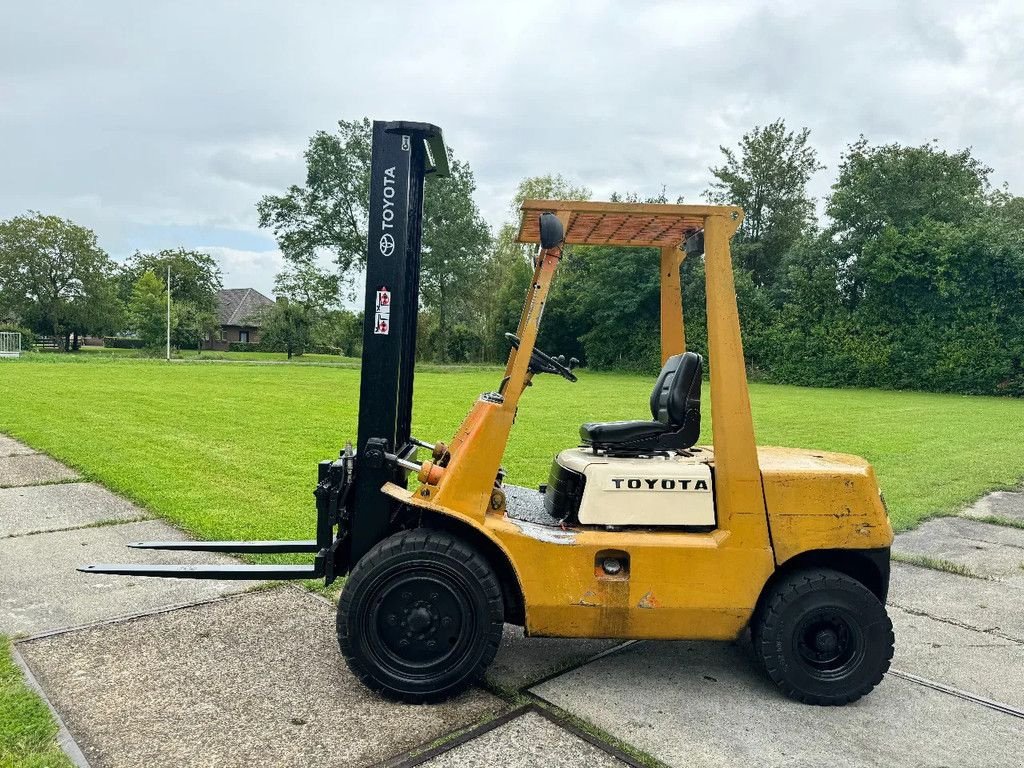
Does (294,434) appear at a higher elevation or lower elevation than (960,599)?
higher

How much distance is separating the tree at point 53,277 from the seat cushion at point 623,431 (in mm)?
65935

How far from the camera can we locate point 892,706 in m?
3.63

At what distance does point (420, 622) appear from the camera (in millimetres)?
3457

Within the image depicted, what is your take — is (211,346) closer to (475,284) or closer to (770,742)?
(475,284)

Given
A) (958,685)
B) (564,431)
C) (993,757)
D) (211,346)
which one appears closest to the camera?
(993,757)

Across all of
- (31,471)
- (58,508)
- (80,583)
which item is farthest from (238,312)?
(80,583)

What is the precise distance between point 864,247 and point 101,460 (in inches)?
1262

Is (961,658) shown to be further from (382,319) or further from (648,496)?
(382,319)

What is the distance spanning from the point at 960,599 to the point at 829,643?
2406 mm

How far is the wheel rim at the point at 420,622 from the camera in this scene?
11.3 feet

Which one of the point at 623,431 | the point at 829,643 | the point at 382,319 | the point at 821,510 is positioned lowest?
the point at 829,643

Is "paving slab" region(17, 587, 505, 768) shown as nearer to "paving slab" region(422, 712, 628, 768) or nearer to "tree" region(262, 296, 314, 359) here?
"paving slab" region(422, 712, 628, 768)

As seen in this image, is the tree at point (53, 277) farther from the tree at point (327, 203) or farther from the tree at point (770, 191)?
the tree at point (770, 191)

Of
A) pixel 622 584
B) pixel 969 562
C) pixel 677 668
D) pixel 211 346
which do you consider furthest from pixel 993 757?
pixel 211 346
